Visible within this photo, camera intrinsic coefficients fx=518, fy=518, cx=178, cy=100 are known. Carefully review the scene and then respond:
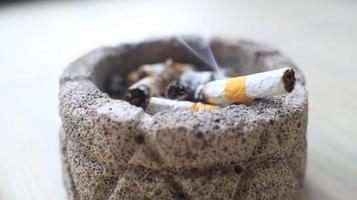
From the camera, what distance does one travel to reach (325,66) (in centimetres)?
196

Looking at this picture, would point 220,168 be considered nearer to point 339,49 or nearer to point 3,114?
point 3,114

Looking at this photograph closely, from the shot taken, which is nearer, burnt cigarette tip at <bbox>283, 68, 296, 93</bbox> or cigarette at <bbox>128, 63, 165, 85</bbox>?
burnt cigarette tip at <bbox>283, 68, 296, 93</bbox>

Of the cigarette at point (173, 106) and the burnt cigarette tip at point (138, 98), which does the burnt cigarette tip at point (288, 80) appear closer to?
the cigarette at point (173, 106)

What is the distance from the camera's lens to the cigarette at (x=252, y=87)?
988mm

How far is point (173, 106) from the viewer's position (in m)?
1.07

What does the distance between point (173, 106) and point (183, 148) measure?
7.6 inches

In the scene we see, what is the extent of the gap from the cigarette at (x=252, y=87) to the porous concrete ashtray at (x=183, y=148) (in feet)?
0.08

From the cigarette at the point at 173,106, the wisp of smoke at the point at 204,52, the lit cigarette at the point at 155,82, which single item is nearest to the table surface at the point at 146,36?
the wisp of smoke at the point at 204,52

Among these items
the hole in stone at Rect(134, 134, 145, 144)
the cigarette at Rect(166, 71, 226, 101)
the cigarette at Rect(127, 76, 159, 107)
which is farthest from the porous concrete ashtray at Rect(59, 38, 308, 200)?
the cigarette at Rect(166, 71, 226, 101)

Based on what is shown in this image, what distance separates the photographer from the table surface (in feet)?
4.34

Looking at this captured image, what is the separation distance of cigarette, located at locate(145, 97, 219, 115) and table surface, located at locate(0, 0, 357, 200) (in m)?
0.33

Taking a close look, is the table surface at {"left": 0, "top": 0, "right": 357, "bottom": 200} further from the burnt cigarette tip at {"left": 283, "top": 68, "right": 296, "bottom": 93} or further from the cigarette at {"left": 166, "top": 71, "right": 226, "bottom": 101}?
the burnt cigarette tip at {"left": 283, "top": 68, "right": 296, "bottom": 93}

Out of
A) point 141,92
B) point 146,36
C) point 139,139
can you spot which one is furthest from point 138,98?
point 146,36

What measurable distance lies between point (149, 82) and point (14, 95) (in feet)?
2.22
